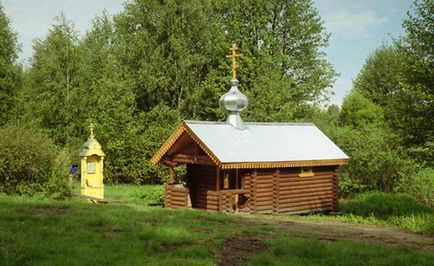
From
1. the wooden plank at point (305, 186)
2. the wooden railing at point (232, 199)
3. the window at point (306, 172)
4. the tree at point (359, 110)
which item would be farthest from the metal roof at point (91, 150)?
the tree at point (359, 110)

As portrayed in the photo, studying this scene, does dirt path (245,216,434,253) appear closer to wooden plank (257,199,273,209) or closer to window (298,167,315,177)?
wooden plank (257,199,273,209)

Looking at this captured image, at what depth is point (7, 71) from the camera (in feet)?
129

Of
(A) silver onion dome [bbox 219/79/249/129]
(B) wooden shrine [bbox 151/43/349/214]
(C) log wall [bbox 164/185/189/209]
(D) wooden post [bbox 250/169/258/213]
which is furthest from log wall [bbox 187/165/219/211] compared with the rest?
(A) silver onion dome [bbox 219/79/249/129]

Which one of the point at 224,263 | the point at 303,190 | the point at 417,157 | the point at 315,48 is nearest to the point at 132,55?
the point at 315,48

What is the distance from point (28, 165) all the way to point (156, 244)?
12.1m

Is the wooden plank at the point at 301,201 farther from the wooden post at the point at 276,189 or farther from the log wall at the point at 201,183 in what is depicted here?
the log wall at the point at 201,183

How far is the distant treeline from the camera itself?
33031 millimetres

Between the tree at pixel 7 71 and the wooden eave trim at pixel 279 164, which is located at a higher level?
the tree at pixel 7 71

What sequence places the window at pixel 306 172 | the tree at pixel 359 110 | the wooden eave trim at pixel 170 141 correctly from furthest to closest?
1. the tree at pixel 359 110
2. the window at pixel 306 172
3. the wooden eave trim at pixel 170 141

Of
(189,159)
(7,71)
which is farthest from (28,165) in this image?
(7,71)

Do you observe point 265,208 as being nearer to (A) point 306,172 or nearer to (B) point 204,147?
(A) point 306,172

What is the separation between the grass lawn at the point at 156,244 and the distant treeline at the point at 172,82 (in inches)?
713

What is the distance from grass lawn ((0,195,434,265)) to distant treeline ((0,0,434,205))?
18.1 meters

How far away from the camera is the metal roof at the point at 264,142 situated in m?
19.8
